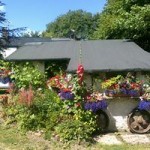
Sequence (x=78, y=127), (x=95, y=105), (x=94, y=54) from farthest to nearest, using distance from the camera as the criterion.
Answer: (x=94, y=54), (x=95, y=105), (x=78, y=127)

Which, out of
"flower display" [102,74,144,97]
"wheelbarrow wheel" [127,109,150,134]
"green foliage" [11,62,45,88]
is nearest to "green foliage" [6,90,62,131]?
"flower display" [102,74,144,97]

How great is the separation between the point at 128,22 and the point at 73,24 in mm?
66721

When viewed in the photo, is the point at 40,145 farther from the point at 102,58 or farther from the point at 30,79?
the point at 102,58

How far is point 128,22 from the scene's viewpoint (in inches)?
906

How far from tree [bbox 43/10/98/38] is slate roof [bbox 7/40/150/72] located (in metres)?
63.4

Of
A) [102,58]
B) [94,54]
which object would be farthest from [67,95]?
[94,54]

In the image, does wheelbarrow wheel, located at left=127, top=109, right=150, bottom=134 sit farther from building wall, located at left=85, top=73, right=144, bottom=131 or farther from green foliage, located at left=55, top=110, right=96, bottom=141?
green foliage, located at left=55, top=110, right=96, bottom=141

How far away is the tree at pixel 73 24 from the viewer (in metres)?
87.5

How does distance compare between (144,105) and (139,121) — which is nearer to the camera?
(144,105)

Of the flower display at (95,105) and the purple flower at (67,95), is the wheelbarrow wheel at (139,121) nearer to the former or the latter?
the flower display at (95,105)

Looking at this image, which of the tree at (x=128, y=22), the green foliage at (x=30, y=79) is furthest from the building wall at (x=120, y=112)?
the tree at (x=128, y=22)

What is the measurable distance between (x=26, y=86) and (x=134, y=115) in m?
5.88

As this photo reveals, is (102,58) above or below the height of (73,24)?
below

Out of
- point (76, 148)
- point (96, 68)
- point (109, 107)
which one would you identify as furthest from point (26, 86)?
point (76, 148)
